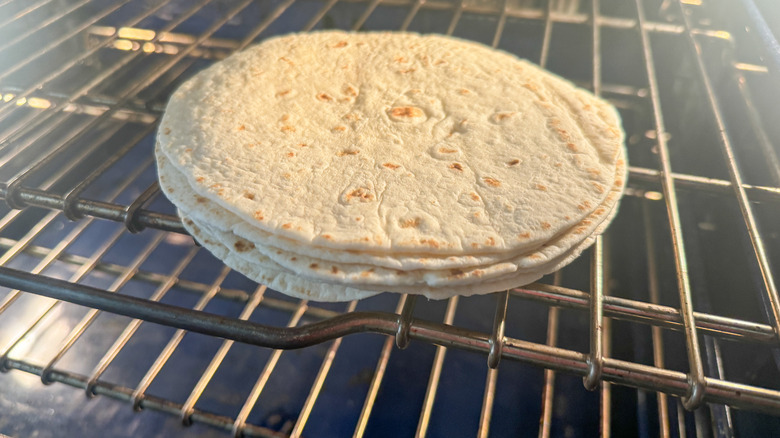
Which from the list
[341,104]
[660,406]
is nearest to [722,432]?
[660,406]

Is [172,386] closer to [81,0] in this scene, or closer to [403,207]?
[403,207]

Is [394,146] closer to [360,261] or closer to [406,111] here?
[406,111]

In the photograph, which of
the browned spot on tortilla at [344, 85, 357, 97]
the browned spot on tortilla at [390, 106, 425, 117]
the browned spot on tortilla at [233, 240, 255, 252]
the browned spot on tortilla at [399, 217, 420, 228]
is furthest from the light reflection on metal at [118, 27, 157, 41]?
the browned spot on tortilla at [399, 217, 420, 228]

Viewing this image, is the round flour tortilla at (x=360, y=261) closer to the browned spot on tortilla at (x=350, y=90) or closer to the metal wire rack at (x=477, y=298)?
the metal wire rack at (x=477, y=298)

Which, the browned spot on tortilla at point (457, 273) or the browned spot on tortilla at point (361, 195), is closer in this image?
the browned spot on tortilla at point (457, 273)

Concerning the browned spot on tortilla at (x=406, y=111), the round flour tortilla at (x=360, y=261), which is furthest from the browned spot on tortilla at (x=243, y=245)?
the browned spot on tortilla at (x=406, y=111)

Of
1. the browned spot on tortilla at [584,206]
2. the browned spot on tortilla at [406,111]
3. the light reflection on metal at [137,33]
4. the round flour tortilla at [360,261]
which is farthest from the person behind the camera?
the light reflection on metal at [137,33]

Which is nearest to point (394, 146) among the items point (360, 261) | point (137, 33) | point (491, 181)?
point (491, 181)
